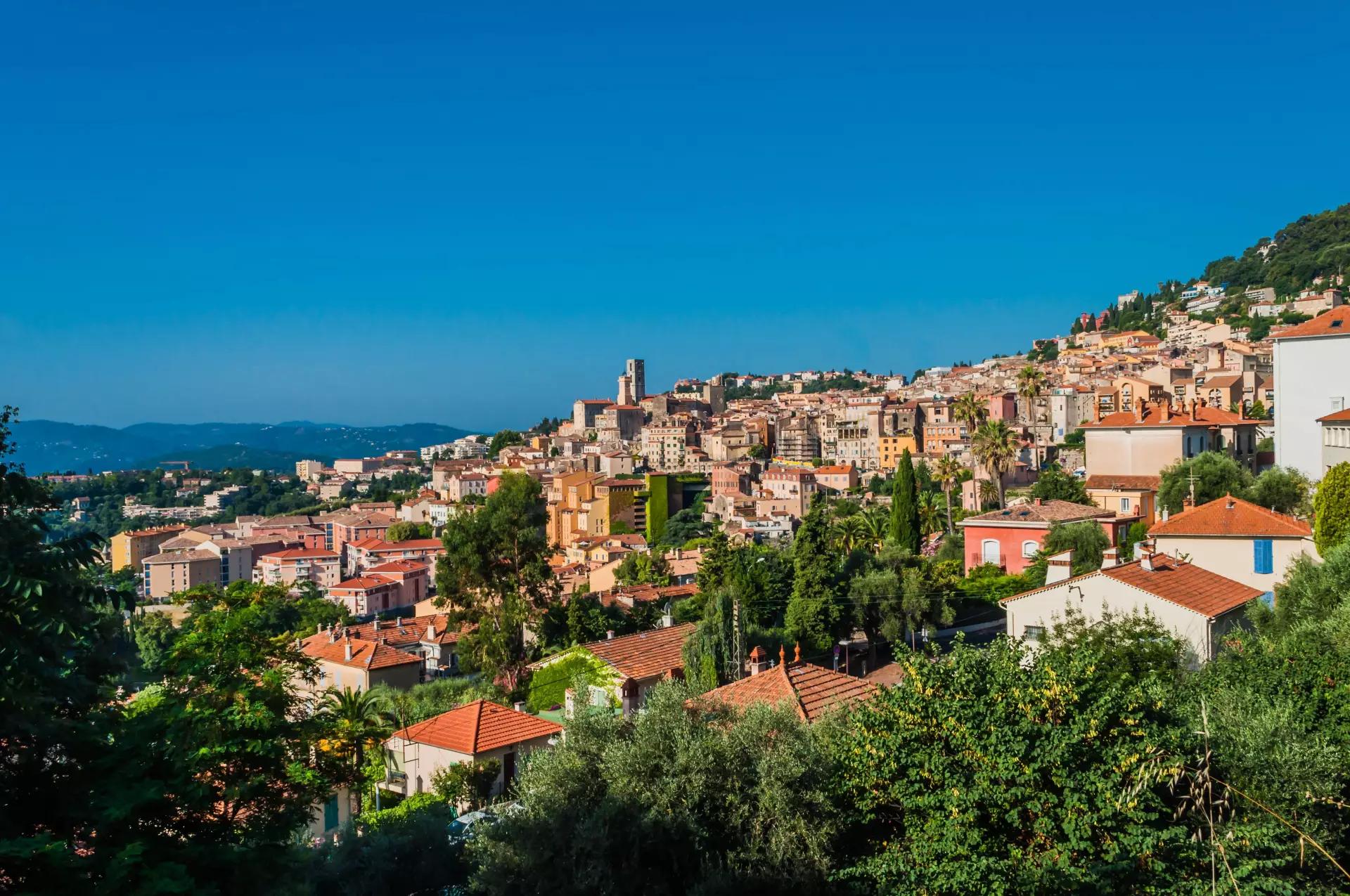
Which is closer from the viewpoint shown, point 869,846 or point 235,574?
point 869,846

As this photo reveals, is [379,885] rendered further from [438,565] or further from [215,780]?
[438,565]

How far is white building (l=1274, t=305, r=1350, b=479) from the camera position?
28031 millimetres

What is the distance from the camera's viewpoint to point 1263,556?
2108 centimetres

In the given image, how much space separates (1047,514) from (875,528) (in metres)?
11.1

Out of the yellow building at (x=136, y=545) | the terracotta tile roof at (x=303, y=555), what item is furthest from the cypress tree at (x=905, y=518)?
the yellow building at (x=136, y=545)

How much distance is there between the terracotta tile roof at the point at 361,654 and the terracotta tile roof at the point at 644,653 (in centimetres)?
940

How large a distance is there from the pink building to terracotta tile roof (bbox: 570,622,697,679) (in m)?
16.4

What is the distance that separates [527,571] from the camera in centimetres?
2847

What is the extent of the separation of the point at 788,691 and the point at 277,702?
653 centimetres

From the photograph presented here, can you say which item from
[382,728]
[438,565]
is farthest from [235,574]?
[382,728]

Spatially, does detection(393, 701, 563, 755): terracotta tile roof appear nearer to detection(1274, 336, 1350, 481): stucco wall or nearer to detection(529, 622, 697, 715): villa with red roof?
detection(529, 622, 697, 715): villa with red roof

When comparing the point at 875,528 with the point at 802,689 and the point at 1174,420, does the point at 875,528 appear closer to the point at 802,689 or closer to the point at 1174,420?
the point at 1174,420

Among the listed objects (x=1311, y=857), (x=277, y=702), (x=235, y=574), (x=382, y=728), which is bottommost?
(x=235, y=574)

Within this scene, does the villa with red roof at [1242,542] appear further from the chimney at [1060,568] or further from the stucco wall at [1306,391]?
the stucco wall at [1306,391]
